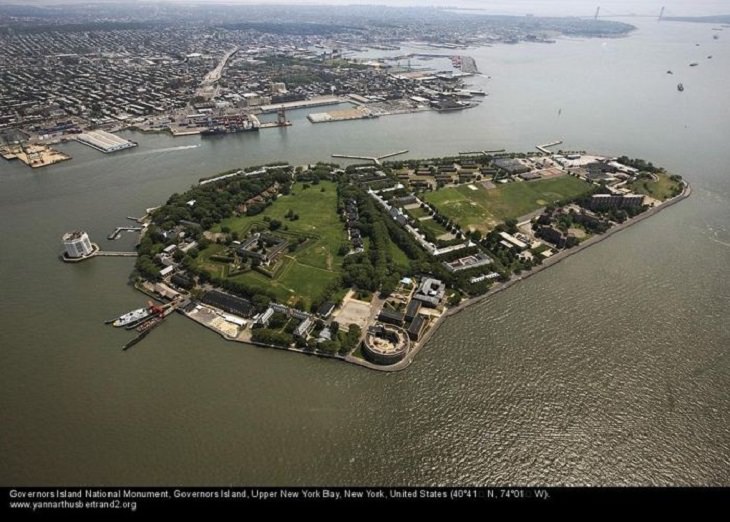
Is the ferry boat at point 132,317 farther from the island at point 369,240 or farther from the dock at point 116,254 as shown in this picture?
the dock at point 116,254

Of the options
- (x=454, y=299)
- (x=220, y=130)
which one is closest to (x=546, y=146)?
(x=454, y=299)

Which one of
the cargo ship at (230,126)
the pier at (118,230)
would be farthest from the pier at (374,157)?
the pier at (118,230)

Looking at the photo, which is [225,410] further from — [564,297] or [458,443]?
[564,297]

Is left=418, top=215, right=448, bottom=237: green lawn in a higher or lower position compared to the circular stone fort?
lower

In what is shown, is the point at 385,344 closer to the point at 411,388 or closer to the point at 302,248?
the point at 411,388

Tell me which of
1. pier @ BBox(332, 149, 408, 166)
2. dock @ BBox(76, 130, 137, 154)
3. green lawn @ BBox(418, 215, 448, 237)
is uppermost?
dock @ BBox(76, 130, 137, 154)

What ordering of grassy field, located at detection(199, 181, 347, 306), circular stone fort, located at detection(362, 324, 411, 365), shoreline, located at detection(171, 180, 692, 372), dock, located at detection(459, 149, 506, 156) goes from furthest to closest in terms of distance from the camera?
dock, located at detection(459, 149, 506, 156) < grassy field, located at detection(199, 181, 347, 306) < shoreline, located at detection(171, 180, 692, 372) < circular stone fort, located at detection(362, 324, 411, 365)

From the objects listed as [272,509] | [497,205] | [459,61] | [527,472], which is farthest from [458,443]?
[459,61]

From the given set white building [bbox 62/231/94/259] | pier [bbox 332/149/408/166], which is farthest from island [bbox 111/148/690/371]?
white building [bbox 62/231/94/259]

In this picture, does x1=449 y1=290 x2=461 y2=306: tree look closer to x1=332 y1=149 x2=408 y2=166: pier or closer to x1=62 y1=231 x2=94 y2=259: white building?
x1=62 y1=231 x2=94 y2=259: white building
